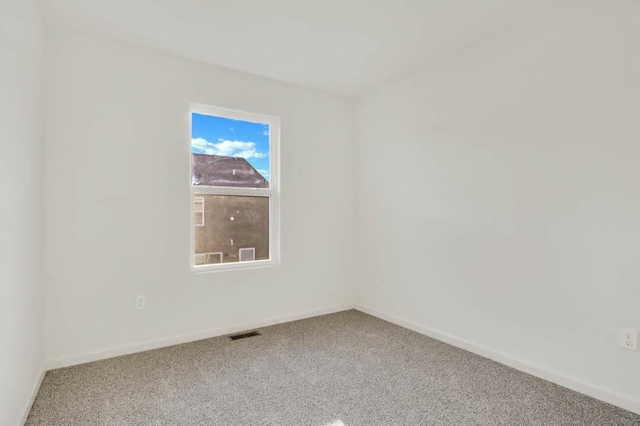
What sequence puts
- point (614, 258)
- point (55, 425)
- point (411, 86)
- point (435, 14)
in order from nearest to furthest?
point (55, 425) → point (614, 258) → point (435, 14) → point (411, 86)

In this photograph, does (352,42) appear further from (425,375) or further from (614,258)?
(425,375)

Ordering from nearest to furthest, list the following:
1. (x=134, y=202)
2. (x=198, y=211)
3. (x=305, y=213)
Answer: (x=134, y=202)
(x=198, y=211)
(x=305, y=213)

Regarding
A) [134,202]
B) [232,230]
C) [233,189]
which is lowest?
[232,230]

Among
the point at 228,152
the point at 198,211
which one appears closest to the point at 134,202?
the point at 198,211

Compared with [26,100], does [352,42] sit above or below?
above

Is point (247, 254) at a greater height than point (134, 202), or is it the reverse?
point (134, 202)

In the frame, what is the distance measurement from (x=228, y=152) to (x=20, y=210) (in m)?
1.78

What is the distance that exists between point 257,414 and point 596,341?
2.10 m

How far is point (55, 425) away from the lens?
1921mm

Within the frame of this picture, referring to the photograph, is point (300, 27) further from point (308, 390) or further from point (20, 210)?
point (308, 390)

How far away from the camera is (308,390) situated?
7.56ft

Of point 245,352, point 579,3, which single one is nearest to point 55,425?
point 245,352

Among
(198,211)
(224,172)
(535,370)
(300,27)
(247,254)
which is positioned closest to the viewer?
(535,370)

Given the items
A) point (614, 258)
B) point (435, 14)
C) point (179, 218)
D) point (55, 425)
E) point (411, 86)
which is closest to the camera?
point (55, 425)
